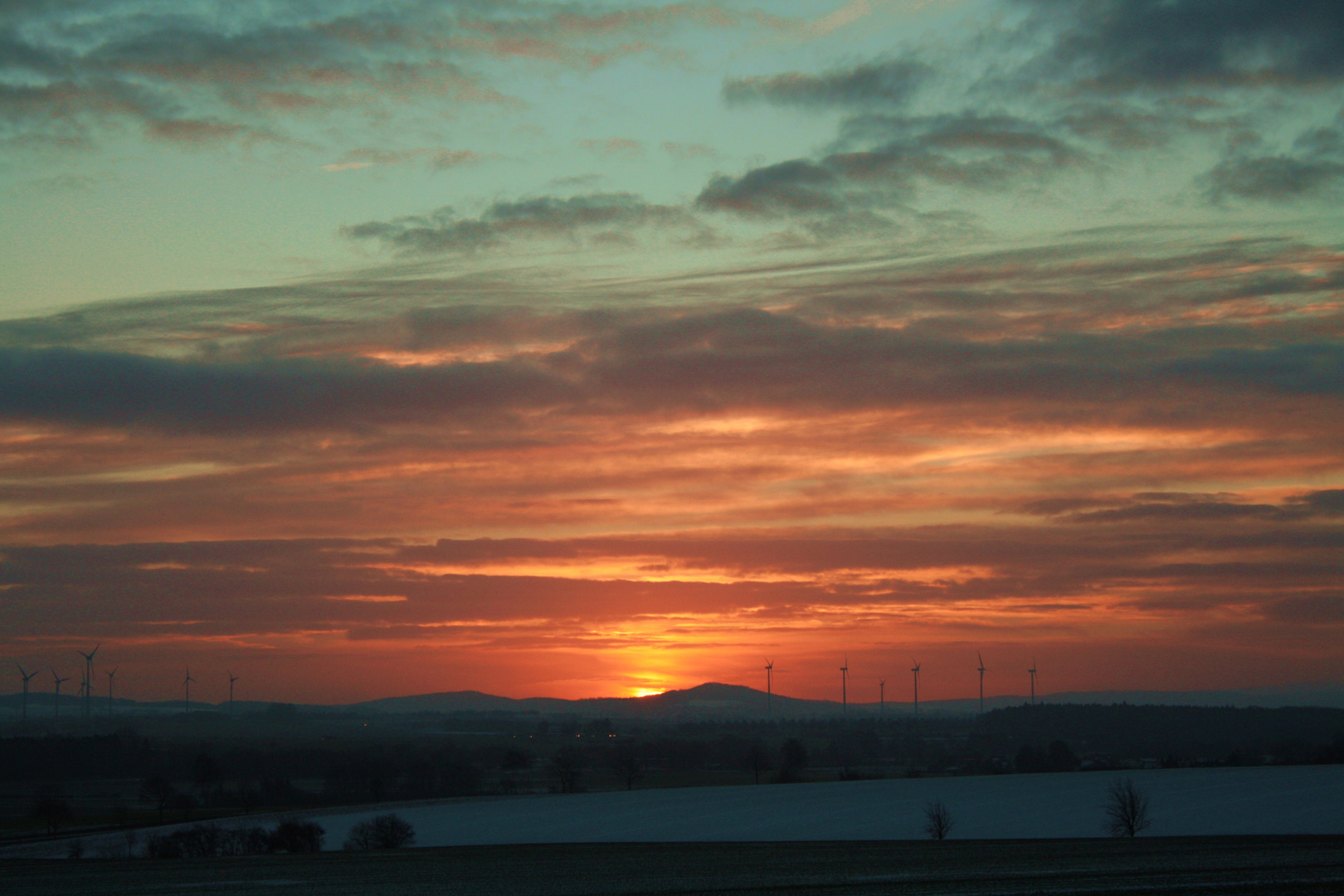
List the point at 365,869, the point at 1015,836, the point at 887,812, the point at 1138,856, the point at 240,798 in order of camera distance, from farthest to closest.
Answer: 1. the point at 240,798
2. the point at 887,812
3. the point at 1015,836
4. the point at 365,869
5. the point at 1138,856

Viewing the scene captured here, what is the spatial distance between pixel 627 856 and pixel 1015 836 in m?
36.9

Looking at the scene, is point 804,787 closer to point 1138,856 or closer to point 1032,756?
point 1032,756

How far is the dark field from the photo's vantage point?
44156 mm

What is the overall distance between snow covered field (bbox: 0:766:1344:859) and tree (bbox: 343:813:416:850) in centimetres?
222

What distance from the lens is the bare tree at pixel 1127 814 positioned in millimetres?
103750

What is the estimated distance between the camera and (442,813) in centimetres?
12825

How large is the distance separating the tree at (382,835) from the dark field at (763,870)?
17.8 m

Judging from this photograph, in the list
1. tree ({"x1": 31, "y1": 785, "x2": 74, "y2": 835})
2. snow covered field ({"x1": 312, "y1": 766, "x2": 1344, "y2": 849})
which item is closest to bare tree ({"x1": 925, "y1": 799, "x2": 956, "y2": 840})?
Answer: snow covered field ({"x1": 312, "y1": 766, "x2": 1344, "y2": 849})

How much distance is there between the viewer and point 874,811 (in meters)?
119

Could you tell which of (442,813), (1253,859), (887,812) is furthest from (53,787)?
(1253,859)

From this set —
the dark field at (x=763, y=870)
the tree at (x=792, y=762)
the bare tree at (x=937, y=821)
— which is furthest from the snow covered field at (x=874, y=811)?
the tree at (x=792, y=762)

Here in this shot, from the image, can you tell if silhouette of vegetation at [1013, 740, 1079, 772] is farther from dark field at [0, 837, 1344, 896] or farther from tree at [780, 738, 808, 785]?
dark field at [0, 837, 1344, 896]

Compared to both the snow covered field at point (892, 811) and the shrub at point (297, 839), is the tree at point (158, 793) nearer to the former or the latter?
the snow covered field at point (892, 811)

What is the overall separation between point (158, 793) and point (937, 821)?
9304 centimetres
